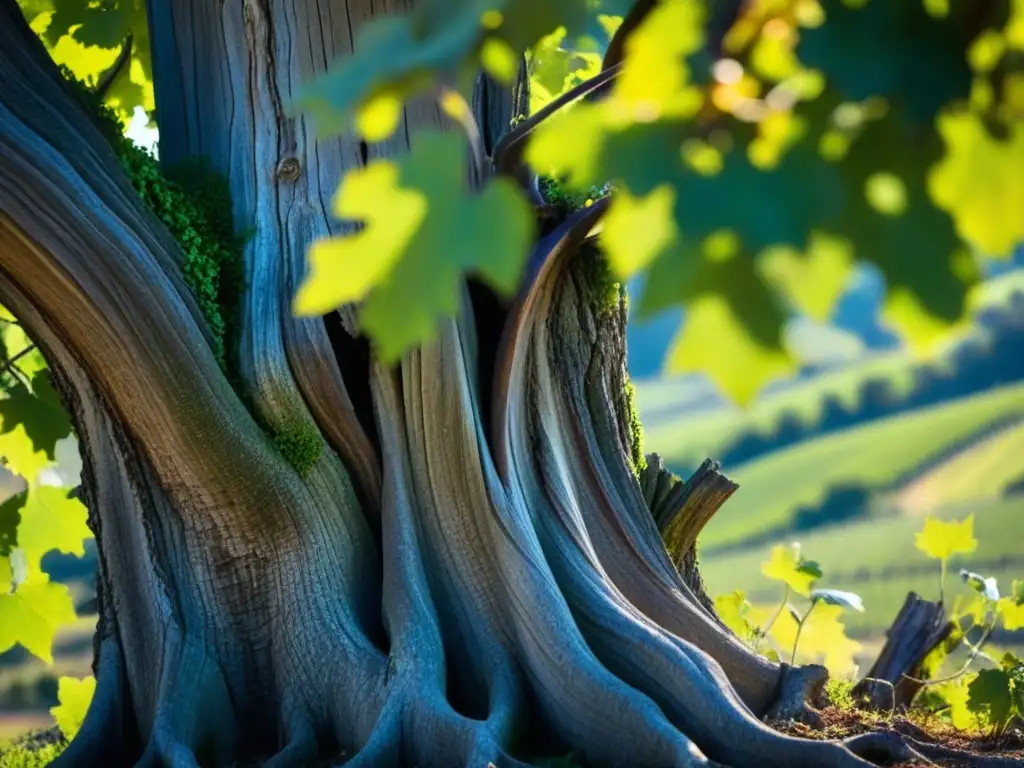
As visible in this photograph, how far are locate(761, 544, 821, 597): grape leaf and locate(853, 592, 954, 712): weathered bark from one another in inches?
23.5

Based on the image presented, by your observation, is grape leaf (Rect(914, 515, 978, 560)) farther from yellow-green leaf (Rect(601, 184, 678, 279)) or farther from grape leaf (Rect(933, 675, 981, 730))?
yellow-green leaf (Rect(601, 184, 678, 279))

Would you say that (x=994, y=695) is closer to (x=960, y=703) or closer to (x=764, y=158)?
(x=960, y=703)

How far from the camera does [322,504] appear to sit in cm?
435

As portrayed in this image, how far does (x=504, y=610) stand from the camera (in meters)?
4.31

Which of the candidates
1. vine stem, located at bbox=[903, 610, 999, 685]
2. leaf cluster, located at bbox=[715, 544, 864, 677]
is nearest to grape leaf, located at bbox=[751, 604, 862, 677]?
leaf cluster, located at bbox=[715, 544, 864, 677]

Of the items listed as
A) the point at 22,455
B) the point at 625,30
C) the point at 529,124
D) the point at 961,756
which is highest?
the point at 529,124

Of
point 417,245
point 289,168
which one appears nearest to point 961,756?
point 289,168

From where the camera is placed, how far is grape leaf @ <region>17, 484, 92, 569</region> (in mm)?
5625

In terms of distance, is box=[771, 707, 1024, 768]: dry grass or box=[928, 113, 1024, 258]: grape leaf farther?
box=[771, 707, 1024, 768]: dry grass

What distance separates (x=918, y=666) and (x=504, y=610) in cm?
273

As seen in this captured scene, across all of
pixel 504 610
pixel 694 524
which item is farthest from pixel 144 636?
pixel 694 524

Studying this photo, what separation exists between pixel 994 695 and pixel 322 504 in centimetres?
262

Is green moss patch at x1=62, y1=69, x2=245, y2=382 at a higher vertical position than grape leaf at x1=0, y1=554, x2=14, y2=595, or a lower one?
higher

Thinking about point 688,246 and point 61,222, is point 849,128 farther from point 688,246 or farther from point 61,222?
point 61,222
